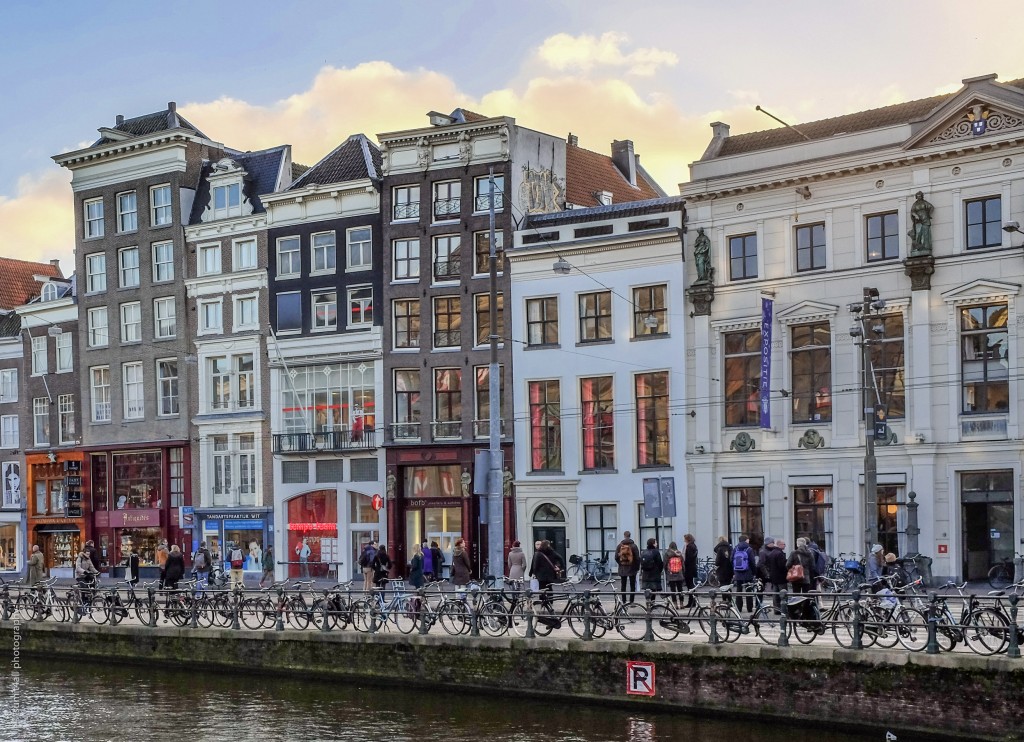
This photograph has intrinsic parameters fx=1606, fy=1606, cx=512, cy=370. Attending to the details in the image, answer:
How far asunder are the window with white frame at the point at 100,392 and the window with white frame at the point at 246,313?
8535mm

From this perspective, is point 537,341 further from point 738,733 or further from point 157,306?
point 738,733

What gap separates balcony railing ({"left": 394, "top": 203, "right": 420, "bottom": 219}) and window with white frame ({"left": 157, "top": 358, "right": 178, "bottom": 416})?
13.3 metres

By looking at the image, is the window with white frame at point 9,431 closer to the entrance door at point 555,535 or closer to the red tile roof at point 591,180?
the red tile roof at point 591,180

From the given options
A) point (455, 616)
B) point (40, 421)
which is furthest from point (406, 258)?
point (455, 616)

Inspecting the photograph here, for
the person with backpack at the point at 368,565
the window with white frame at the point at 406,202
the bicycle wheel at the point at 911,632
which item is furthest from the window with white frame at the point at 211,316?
the bicycle wheel at the point at 911,632

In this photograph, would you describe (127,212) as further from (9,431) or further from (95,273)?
(9,431)

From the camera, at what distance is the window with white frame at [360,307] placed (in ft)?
201

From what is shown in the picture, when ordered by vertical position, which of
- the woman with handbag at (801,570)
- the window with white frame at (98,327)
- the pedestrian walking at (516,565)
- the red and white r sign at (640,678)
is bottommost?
the red and white r sign at (640,678)

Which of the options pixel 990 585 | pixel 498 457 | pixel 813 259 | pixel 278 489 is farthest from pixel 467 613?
pixel 278 489

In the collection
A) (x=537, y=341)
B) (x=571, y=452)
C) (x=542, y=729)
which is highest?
(x=537, y=341)

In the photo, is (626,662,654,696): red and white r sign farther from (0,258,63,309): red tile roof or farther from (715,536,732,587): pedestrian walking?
(0,258,63,309): red tile roof

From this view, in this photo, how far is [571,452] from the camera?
5462 cm

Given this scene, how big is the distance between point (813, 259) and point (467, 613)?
20.8 meters

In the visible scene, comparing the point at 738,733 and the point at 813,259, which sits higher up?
the point at 813,259
